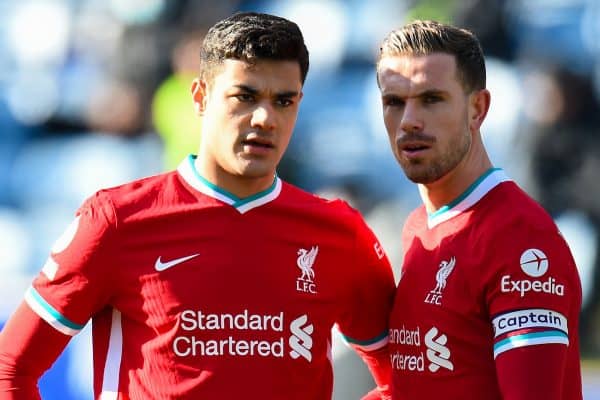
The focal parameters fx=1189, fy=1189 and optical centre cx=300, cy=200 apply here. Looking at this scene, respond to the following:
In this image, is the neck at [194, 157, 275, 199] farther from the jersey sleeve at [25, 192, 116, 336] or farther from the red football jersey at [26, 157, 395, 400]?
the jersey sleeve at [25, 192, 116, 336]

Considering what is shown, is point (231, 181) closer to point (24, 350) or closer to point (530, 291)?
point (24, 350)

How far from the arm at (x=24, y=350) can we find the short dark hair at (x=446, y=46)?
122 centimetres

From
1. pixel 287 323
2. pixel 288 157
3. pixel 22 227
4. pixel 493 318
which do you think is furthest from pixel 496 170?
pixel 22 227

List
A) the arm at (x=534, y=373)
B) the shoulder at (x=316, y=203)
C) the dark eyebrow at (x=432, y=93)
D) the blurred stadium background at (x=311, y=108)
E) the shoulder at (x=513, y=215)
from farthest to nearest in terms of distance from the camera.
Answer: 1. the blurred stadium background at (x=311, y=108)
2. the shoulder at (x=316, y=203)
3. the dark eyebrow at (x=432, y=93)
4. the shoulder at (x=513, y=215)
5. the arm at (x=534, y=373)

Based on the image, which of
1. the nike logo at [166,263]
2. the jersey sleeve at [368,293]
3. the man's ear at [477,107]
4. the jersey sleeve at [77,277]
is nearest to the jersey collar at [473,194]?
the man's ear at [477,107]

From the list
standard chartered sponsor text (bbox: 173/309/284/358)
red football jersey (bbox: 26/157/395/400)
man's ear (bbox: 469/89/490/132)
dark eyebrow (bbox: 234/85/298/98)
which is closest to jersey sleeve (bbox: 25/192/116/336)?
red football jersey (bbox: 26/157/395/400)

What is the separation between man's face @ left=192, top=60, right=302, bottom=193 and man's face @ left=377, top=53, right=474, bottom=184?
305mm

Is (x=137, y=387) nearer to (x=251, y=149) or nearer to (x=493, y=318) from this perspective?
(x=251, y=149)

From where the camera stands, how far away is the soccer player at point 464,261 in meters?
2.96

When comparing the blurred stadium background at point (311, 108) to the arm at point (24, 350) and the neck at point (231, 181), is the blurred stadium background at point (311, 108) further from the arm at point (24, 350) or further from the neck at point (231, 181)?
the arm at point (24, 350)

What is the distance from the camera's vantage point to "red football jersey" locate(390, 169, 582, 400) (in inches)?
117

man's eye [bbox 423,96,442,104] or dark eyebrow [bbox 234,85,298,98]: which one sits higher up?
man's eye [bbox 423,96,442,104]

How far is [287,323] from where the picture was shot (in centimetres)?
321

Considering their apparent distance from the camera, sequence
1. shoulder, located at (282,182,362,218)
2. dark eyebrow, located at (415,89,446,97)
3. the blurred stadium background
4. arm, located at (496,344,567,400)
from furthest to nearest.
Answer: the blurred stadium background → shoulder, located at (282,182,362,218) → dark eyebrow, located at (415,89,446,97) → arm, located at (496,344,567,400)
